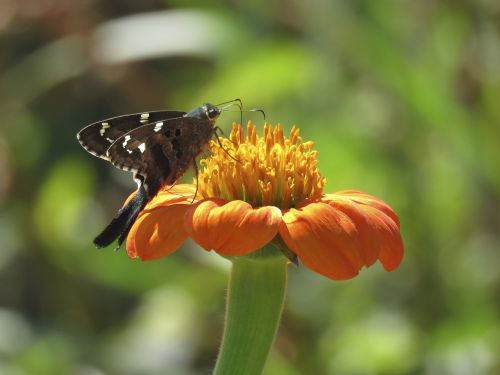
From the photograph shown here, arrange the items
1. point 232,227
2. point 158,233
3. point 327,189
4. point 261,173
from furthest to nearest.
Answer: point 327,189
point 261,173
point 158,233
point 232,227

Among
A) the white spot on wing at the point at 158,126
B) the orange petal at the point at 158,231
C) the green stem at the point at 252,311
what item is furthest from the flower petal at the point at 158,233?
the white spot on wing at the point at 158,126

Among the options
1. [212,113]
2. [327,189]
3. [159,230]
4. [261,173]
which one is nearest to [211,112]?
[212,113]

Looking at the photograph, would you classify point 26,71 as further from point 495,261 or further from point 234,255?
point 234,255

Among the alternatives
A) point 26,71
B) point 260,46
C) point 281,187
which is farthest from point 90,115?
point 281,187

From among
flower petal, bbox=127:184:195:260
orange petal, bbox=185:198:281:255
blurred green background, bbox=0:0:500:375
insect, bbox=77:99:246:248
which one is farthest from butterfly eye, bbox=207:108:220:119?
blurred green background, bbox=0:0:500:375

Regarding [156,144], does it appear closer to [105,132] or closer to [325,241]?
[105,132]

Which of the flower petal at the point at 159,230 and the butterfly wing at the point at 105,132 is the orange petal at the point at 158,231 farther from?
the butterfly wing at the point at 105,132
